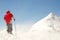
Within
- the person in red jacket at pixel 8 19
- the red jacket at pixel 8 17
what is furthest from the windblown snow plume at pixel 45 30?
the red jacket at pixel 8 17

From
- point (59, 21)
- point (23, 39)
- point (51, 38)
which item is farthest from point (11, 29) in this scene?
point (59, 21)

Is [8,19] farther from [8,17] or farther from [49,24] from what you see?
[49,24]

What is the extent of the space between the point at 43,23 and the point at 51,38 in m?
8.38

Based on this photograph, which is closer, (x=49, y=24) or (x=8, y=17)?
(x=8, y=17)

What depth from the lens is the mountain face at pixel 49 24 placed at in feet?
95.5

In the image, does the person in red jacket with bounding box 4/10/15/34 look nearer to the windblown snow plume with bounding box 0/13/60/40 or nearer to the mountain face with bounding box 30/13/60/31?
the windblown snow plume with bounding box 0/13/60/40

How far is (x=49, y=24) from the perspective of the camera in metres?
30.3

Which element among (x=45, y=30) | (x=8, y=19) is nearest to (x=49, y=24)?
(x=45, y=30)

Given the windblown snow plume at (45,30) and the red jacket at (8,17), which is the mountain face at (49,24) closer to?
the windblown snow plume at (45,30)

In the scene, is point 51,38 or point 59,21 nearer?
point 51,38

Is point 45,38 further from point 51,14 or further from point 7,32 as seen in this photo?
point 51,14

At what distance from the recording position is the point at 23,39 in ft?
70.3

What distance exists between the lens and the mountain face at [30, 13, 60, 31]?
1146 inches

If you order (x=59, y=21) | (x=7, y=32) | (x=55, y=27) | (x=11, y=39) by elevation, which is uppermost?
(x=59, y=21)
